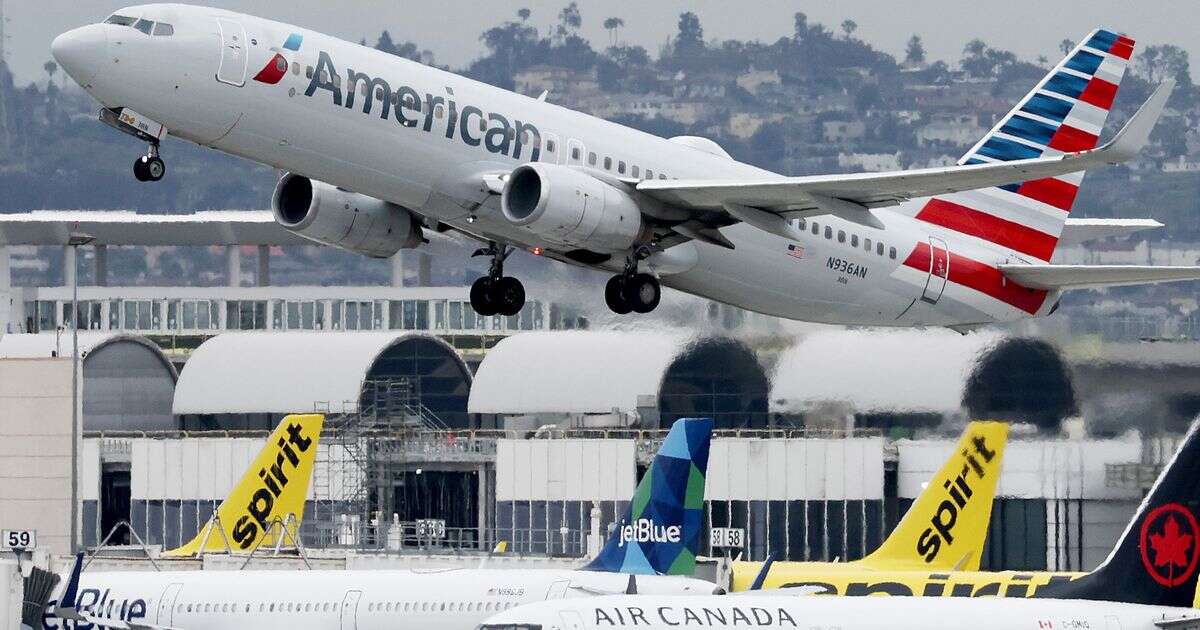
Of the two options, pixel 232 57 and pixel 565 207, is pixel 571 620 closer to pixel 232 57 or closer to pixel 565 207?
pixel 565 207

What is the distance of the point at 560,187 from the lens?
35469 millimetres

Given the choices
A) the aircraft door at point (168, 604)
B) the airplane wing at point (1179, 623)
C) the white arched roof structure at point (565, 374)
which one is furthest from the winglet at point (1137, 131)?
the white arched roof structure at point (565, 374)

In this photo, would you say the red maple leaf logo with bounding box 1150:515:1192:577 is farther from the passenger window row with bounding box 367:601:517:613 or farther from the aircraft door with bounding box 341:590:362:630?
the aircraft door with bounding box 341:590:362:630

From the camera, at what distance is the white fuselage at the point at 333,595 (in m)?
32.6

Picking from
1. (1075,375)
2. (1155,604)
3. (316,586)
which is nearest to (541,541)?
(1075,375)

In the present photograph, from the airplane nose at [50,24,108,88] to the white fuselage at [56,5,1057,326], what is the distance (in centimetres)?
8

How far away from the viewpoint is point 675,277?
38281mm

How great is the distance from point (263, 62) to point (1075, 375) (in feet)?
56.3

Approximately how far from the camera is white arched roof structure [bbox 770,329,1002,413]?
1818 inches

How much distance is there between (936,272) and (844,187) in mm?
4868

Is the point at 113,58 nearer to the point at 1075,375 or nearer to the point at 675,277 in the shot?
the point at 675,277

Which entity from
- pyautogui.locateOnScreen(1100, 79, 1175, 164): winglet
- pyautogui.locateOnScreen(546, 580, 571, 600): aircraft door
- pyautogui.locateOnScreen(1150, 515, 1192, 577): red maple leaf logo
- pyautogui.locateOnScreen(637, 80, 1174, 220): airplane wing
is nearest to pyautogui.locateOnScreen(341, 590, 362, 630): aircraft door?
pyautogui.locateOnScreen(546, 580, 571, 600): aircraft door

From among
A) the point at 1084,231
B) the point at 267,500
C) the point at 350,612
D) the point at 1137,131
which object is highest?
the point at 1137,131

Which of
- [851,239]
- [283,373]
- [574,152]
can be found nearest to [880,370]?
[851,239]
